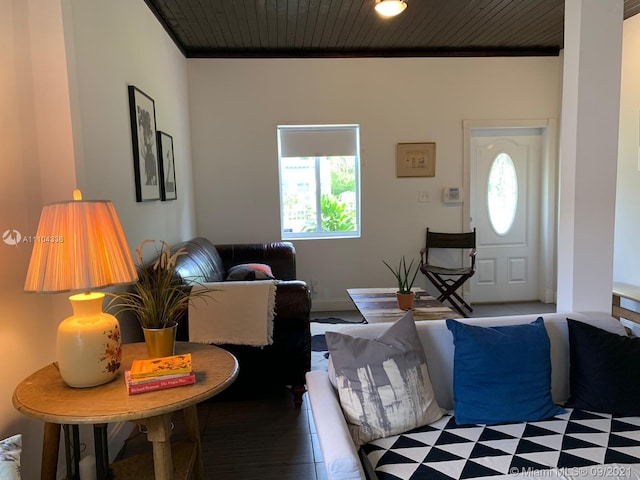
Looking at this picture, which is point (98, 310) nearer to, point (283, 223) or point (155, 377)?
point (155, 377)

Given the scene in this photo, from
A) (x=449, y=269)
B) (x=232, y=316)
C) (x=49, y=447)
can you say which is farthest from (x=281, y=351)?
(x=449, y=269)

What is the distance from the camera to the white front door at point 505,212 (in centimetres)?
502

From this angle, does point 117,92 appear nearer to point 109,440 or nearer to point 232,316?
point 232,316

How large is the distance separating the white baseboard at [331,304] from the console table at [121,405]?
3211 millimetres

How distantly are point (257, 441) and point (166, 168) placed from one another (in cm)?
219

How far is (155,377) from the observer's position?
143 centimetres

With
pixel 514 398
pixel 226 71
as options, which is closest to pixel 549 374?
pixel 514 398


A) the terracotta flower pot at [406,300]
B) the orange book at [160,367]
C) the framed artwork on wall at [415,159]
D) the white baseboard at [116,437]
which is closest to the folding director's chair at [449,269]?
the framed artwork on wall at [415,159]

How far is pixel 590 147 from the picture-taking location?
7.10 ft

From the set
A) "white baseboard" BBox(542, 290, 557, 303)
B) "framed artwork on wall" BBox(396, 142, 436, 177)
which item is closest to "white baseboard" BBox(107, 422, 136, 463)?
"framed artwork on wall" BBox(396, 142, 436, 177)

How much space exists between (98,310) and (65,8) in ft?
4.10

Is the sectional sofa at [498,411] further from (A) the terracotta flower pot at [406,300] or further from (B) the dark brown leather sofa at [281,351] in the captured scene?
(A) the terracotta flower pot at [406,300]

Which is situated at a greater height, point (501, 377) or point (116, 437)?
point (501, 377)

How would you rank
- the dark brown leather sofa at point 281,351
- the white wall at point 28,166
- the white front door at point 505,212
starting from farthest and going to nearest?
the white front door at point 505,212
the dark brown leather sofa at point 281,351
the white wall at point 28,166
